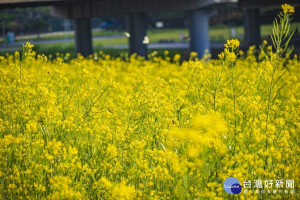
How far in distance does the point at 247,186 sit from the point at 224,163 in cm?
37

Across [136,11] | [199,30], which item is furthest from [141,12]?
[199,30]

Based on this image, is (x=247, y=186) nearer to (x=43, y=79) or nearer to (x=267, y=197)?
(x=267, y=197)

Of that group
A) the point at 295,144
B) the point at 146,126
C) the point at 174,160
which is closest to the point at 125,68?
the point at 146,126

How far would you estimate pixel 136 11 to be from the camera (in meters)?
21.5

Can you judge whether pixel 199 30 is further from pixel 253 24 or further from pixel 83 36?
pixel 253 24

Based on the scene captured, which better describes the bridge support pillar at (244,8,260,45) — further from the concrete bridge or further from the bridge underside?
the bridge underside

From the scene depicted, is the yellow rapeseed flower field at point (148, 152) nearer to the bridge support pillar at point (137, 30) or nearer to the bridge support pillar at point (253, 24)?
the bridge support pillar at point (137, 30)

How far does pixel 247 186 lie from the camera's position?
159 inches

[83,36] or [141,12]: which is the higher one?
[141,12]

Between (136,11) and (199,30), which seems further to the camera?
(136,11)

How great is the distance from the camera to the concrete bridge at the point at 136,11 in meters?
18.5

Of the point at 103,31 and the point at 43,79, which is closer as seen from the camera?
the point at 43,79
